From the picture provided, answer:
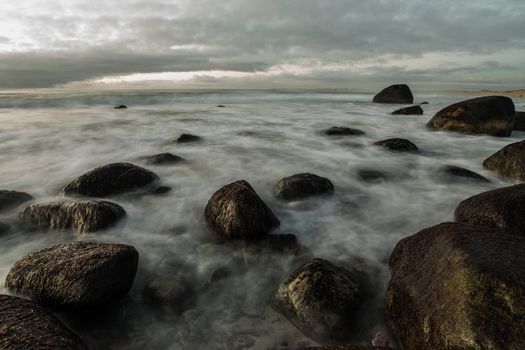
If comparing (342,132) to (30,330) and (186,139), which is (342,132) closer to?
(186,139)

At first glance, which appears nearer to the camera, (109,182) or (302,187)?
(302,187)

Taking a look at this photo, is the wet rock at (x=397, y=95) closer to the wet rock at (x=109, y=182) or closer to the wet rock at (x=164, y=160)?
the wet rock at (x=164, y=160)

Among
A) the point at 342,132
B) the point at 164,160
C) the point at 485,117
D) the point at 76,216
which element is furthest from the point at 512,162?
the point at 76,216

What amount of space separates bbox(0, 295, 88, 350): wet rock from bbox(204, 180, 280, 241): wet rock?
218 cm

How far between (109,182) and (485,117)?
37.5 ft

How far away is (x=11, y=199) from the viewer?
5.64 meters

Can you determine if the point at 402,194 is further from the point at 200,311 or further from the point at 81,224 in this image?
the point at 81,224

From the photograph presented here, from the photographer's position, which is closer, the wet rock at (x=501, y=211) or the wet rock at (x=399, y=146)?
the wet rock at (x=501, y=211)

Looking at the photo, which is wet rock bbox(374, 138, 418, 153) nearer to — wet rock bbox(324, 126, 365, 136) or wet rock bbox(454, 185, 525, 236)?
wet rock bbox(324, 126, 365, 136)

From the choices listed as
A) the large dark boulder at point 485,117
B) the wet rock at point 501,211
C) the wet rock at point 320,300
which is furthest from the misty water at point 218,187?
the wet rock at point 501,211

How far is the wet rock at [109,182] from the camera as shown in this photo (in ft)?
19.4

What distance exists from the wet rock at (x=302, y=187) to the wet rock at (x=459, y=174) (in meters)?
2.80

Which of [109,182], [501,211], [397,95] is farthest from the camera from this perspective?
[397,95]

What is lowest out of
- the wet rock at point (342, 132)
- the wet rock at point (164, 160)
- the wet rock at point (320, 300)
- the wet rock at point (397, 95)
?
the wet rock at point (320, 300)
